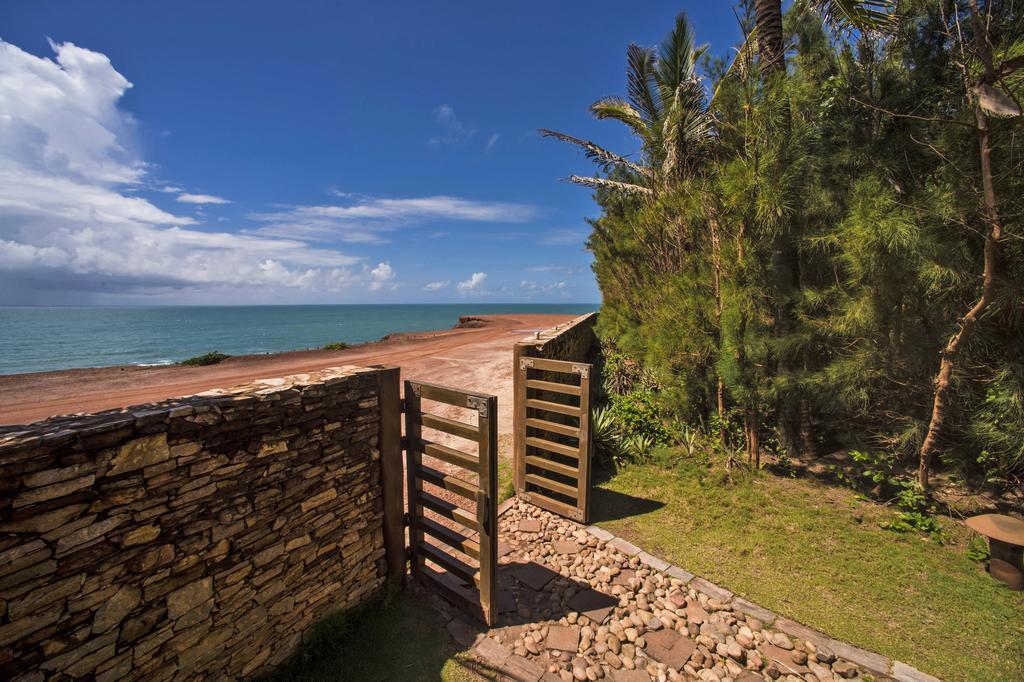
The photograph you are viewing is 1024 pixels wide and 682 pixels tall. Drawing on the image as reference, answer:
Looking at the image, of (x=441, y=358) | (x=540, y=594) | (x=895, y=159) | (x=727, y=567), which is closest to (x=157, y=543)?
(x=540, y=594)

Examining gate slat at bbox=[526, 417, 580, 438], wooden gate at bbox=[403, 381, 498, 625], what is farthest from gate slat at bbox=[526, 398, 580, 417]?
wooden gate at bbox=[403, 381, 498, 625]

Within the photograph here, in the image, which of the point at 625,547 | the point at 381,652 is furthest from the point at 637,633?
the point at 381,652

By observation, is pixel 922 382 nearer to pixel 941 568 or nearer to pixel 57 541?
pixel 941 568

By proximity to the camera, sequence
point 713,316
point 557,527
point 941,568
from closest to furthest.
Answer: point 941,568
point 557,527
point 713,316

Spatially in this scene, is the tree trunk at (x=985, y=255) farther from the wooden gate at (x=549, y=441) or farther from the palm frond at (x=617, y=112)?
the palm frond at (x=617, y=112)

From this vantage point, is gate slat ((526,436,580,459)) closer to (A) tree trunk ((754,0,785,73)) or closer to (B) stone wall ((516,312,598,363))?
(B) stone wall ((516,312,598,363))

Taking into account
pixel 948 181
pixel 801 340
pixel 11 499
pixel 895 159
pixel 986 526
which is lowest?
pixel 986 526

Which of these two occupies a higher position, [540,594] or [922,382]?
[922,382]

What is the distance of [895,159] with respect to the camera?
15.5ft

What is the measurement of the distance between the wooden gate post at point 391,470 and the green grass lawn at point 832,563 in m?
2.68

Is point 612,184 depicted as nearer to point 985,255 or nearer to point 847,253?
point 847,253

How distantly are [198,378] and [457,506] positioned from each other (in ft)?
49.9

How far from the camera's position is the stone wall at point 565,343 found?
20.8 feet

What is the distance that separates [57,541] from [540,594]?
3.67 meters
